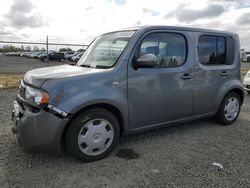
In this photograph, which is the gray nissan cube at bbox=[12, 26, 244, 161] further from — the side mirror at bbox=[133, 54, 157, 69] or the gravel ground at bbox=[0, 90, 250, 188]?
the gravel ground at bbox=[0, 90, 250, 188]

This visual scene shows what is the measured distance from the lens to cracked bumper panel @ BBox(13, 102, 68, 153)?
10.1 ft

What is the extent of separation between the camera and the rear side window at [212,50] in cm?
450

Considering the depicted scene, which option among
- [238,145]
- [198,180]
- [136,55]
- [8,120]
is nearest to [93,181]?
[198,180]

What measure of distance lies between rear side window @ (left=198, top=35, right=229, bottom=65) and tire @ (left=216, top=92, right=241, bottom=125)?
722 millimetres

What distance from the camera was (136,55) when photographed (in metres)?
3.70

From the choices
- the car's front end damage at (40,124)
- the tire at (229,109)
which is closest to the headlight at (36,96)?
the car's front end damage at (40,124)

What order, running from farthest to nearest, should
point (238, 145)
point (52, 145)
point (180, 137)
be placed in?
point (180, 137), point (238, 145), point (52, 145)

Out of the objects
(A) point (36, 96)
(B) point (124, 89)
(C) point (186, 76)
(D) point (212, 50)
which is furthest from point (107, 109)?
(D) point (212, 50)

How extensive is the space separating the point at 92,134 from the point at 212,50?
2.75 meters

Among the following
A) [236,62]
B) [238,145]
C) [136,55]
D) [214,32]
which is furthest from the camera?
[236,62]

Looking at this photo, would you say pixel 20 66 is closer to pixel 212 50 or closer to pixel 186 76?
pixel 212 50

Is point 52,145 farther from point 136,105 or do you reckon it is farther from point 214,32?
point 214,32

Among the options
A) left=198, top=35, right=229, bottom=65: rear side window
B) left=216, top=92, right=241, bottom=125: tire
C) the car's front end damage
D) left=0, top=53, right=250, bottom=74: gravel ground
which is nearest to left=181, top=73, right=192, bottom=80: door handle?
left=198, top=35, right=229, bottom=65: rear side window

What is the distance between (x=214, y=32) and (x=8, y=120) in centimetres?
433
